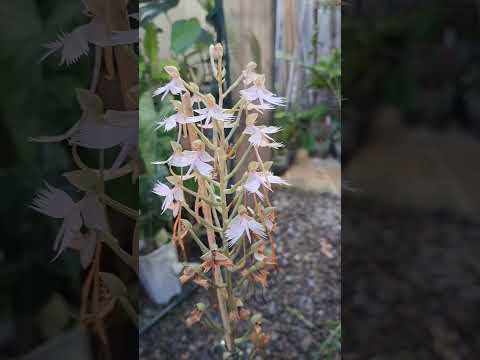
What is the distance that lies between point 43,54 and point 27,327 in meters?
0.38

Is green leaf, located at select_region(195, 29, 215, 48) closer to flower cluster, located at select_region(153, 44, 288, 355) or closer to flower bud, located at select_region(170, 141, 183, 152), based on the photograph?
flower cluster, located at select_region(153, 44, 288, 355)

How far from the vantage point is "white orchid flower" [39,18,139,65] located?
589mm

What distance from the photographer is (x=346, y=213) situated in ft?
1.72

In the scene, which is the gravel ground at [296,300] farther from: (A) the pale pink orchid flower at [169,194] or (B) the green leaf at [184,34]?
(B) the green leaf at [184,34]

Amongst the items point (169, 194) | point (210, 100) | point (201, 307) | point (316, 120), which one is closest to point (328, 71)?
point (316, 120)

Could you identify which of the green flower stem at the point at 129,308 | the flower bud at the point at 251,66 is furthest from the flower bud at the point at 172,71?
the green flower stem at the point at 129,308

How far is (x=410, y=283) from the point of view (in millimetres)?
496

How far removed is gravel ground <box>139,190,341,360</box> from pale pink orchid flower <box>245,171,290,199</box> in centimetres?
2

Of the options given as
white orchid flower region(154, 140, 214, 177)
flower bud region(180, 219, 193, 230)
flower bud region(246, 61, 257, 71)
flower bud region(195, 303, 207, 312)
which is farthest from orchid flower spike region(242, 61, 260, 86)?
flower bud region(195, 303, 207, 312)

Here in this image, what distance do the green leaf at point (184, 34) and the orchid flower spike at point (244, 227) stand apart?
245 mm

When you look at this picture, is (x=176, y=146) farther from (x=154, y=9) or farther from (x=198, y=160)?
(x=154, y=9)

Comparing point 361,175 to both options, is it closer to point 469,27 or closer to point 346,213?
point 346,213

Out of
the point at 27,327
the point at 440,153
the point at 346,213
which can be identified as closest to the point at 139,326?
Result: the point at 27,327

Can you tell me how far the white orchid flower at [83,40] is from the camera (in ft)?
1.93
